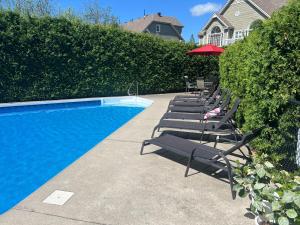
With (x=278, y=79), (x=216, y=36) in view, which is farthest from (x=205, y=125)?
(x=216, y=36)

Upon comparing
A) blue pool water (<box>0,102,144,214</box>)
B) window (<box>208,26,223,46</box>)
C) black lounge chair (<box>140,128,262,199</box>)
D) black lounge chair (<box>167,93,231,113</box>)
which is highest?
window (<box>208,26,223,46</box>)

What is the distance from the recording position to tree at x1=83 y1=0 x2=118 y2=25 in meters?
42.3

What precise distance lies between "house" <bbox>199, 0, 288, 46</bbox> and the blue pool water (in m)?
22.2

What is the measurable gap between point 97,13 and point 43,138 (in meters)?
39.1

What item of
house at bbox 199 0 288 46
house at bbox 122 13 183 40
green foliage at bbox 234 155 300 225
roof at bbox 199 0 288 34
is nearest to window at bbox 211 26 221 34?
house at bbox 199 0 288 46

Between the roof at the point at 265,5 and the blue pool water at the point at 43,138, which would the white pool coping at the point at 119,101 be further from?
the roof at the point at 265,5

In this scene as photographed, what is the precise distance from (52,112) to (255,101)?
9.81m

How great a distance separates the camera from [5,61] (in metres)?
11.6

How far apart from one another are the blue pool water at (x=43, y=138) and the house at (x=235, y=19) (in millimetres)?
22161

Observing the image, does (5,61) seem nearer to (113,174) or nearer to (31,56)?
(31,56)

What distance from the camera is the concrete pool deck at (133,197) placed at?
3.20m

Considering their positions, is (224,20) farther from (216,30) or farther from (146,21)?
(146,21)

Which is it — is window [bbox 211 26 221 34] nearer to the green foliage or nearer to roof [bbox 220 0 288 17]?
roof [bbox 220 0 288 17]

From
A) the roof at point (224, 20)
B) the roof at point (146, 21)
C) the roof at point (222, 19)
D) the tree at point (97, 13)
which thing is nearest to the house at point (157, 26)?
the roof at point (146, 21)
